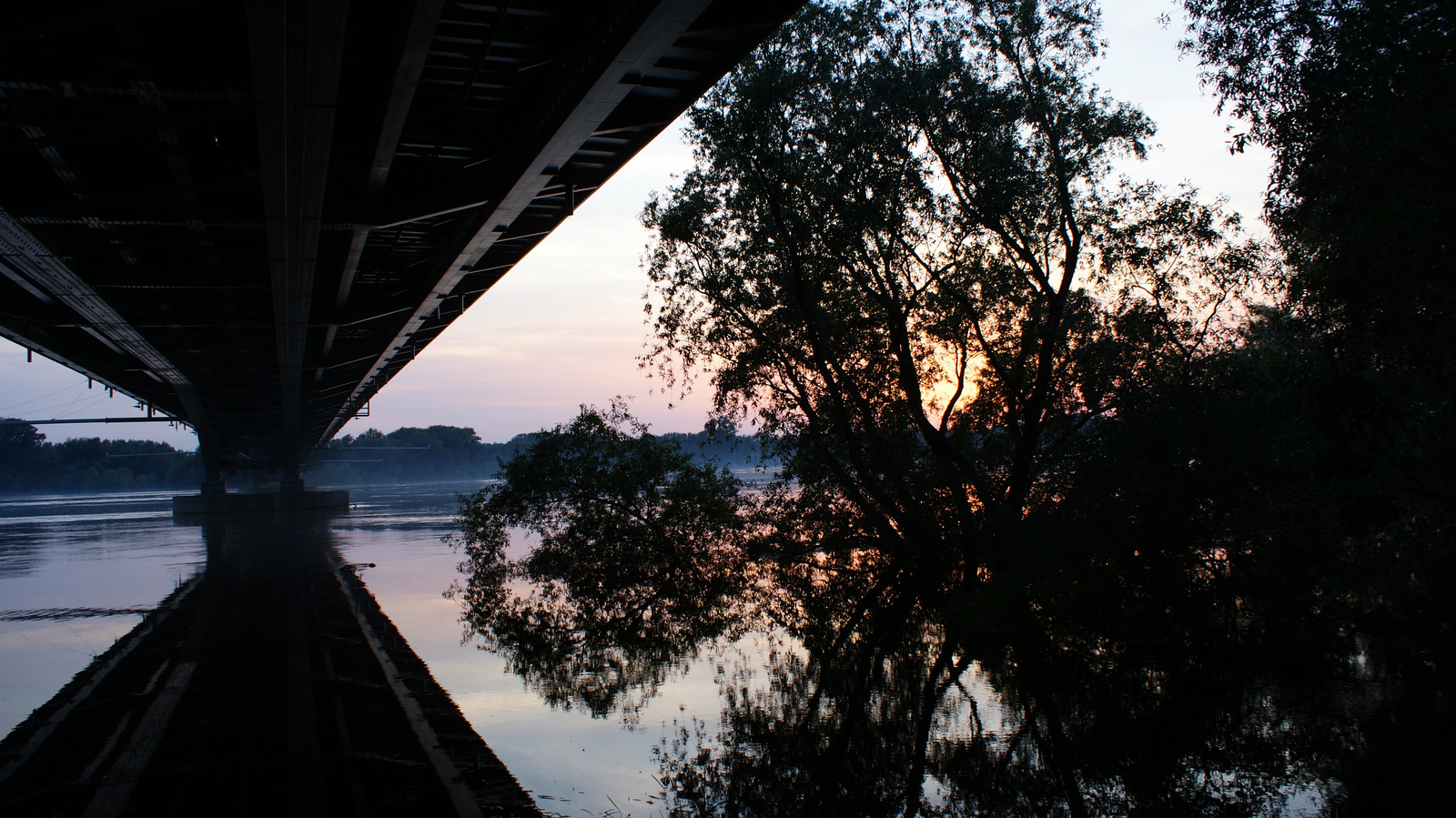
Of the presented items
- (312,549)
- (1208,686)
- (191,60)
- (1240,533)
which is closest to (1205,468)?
(1240,533)

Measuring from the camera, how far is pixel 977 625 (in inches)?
598

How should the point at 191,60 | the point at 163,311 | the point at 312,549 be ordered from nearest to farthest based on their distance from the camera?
the point at 191,60 → the point at 163,311 → the point at 312,549

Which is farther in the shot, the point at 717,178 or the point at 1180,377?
the point at 717,178

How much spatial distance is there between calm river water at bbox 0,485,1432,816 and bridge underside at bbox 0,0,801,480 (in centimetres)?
728

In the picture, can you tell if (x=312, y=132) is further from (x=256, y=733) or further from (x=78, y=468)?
(x=78, y=468)

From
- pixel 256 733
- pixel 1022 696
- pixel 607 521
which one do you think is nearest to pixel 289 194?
pixel 256 733

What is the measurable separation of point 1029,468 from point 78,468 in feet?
684

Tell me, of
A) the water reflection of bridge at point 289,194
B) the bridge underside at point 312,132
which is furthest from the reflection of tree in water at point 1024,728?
the bridge underside at point 312,132

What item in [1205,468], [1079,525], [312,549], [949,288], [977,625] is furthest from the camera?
[312,549]

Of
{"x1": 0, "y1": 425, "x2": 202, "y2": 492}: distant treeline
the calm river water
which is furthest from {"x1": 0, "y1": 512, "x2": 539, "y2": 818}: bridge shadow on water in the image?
{"x1": 0, "y1": 425, "x2": 202, "y2": 492}: distant treeline

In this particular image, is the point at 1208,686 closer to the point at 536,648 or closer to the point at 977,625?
the point at 977,625

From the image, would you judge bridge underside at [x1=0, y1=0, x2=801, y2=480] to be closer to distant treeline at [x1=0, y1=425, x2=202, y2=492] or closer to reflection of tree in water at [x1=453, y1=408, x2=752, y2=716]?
reflection of tree in water at [x1=453, y1=408, x2=752, y2=716]

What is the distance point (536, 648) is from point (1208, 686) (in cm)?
978

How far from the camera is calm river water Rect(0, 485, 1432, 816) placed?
7.98 meters
